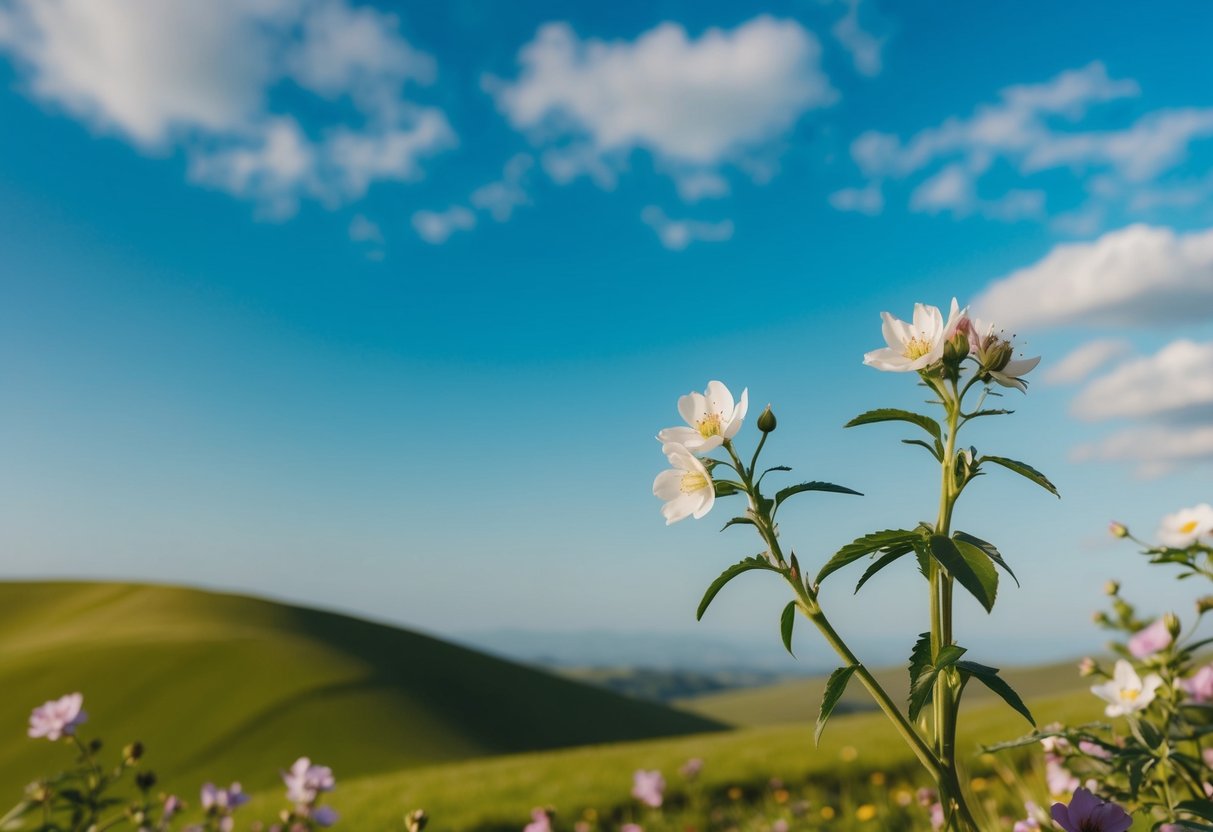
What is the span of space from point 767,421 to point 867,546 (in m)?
0.29

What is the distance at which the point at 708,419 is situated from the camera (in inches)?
59.9

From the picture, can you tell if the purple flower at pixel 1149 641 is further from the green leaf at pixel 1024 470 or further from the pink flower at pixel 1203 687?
the green leaf at pixel 1024 470

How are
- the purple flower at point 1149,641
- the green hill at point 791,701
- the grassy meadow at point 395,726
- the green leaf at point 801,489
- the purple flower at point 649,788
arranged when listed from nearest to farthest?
the green leaf at point 801,489, the purple flower at point 1149,641, the purple flower at point 649,788, the grassy meadow at point 395,726, the green hill at point 791,701

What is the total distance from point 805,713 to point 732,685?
5122 cm

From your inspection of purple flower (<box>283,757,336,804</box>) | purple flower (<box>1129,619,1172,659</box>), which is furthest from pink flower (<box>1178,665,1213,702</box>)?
purple flower (<box>283,757,336,804</box>)

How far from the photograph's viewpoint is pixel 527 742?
18953 mm

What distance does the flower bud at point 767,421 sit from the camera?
143 cm

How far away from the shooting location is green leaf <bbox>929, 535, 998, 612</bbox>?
3.52 ft

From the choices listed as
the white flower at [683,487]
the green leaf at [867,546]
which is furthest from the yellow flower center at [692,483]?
the green leaf at [867,546]

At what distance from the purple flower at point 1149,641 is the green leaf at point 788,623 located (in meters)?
1.34

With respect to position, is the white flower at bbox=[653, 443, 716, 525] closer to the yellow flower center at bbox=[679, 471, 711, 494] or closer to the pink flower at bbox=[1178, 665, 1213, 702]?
the yellow flower center at bbox=[679, 471, 711, 494]

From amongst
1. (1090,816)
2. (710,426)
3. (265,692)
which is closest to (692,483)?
(710,426)

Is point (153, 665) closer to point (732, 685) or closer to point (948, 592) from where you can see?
point (948, 592)

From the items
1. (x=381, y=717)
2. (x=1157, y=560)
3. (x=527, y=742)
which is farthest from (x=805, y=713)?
(x=1157, y=560)
